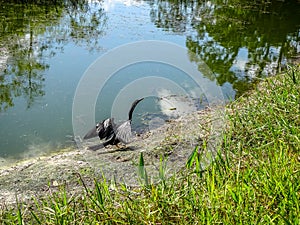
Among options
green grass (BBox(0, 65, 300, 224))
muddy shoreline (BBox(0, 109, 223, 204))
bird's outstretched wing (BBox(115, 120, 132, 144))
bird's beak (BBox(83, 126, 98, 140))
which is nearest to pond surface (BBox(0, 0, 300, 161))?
bird's beak (BBox(83, 126, 98, 140))

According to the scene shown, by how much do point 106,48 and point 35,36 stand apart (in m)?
1.27

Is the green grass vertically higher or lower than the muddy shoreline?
higher

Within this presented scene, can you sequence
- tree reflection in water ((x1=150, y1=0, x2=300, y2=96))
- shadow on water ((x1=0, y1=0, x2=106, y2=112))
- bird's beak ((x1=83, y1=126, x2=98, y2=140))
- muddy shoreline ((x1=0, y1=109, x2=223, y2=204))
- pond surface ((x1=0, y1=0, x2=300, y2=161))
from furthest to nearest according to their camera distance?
1. tree reflection in water ((x1=150, y1=0, x2=300, y2=96))
2. shadow on water ((x1=0, y1=0, x2=106, y2=112))
3. pond surface ((x1=0, y1=0, x2=300, y2=161))
4. bird's beak ((x1=83, y1=126, x2=98, y2=140))
5. muddy shoreline ((x1=0, y1=109, x2=223, y2=204))

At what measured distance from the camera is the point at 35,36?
21.0ft

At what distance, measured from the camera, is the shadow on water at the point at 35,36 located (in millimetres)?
4605

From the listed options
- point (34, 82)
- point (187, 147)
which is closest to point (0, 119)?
point (34, 82)

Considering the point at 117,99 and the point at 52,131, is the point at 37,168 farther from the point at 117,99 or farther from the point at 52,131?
the point at 117,99

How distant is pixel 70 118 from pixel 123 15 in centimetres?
509

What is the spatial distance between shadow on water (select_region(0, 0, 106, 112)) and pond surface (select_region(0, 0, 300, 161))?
0.01 m

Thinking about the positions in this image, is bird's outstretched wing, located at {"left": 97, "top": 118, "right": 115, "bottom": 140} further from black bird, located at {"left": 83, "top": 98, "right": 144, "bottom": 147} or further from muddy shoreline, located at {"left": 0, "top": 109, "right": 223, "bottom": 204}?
muddy shoreline, located at {"left": 0, "top": 109, "right": 223, "bottom": 204}

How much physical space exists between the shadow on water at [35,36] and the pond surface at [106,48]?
0.04 feet

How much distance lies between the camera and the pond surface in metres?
3.95

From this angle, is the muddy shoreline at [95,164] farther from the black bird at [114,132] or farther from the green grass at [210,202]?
the green grass at [210,202]

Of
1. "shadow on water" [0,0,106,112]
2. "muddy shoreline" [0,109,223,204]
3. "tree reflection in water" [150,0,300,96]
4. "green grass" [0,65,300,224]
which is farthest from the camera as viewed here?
"tree reflection in water" [150,0,300,96]
